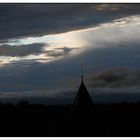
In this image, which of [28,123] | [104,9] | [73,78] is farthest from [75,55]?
[28,123]

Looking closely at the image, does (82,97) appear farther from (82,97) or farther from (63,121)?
(63,121)

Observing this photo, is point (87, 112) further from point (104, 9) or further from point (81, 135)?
point (104, 9)

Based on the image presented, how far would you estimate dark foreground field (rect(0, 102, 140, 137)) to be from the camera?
5.29 meters

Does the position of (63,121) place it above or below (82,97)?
below

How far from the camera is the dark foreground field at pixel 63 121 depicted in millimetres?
5293

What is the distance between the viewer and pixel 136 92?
5.30 metres

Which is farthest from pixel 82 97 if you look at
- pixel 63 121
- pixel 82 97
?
pixel 63 121

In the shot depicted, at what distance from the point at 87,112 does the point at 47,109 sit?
80 centimetres

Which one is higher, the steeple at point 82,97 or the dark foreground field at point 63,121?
the steeple at point 82,97

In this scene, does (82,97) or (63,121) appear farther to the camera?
(63,121)

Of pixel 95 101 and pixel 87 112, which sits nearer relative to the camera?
pixel 95 101

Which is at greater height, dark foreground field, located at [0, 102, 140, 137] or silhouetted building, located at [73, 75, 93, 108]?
silhouetted building, located at [73, 75, 93, 108]

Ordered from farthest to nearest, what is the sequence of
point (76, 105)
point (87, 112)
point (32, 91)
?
point (87, 112)
point (76, 105)
point (32, 91)

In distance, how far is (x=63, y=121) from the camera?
18.4 ft
